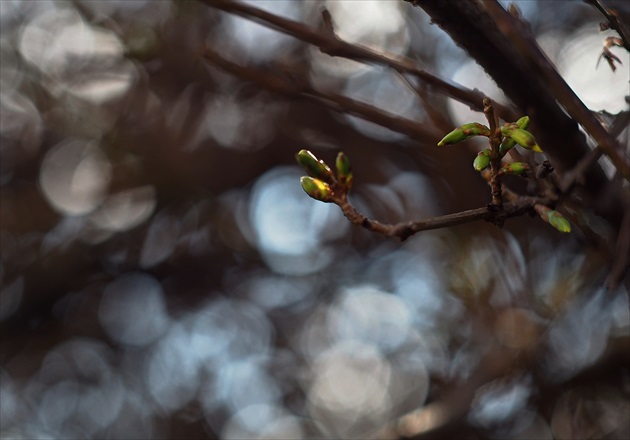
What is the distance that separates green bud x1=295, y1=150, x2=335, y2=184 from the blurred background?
88 cm

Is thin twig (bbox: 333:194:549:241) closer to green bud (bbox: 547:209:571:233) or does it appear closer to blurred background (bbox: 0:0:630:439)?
green bud (bbox: 547:209:571:233)

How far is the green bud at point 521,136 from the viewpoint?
65 centimetres

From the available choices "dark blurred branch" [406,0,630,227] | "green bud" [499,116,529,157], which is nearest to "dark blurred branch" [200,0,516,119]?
"dark blurred branch" [406,0,630,227]

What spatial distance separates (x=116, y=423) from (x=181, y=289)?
64cm

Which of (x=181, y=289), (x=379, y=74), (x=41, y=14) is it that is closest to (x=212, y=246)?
(x=181, y=289)

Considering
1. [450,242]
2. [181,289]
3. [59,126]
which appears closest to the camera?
[450,242]

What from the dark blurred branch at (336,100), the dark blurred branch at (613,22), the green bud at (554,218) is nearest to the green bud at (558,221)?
the green bud at (554,218)

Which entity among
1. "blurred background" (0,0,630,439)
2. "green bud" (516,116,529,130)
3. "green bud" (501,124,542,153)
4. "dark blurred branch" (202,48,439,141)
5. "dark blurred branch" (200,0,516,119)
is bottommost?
"blurred background" (0,0,630,439)

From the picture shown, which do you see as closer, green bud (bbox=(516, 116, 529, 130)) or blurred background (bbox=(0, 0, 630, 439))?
green bud (bbox=(516, 116, 529, 130))

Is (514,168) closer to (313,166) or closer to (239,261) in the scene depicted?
(313,166)

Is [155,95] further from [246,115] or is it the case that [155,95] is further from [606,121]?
[606,121]

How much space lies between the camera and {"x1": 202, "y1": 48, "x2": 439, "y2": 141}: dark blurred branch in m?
0.91

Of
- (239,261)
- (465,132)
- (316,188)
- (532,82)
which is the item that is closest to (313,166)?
(316,188)

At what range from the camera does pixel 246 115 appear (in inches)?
96.9
